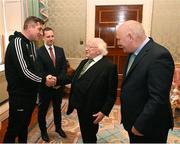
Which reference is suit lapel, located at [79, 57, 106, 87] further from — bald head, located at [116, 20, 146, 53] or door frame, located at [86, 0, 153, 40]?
door frame, located at [86, 0, 153, 40]

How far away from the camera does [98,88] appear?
189cm

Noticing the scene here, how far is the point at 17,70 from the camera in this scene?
1.92 meters

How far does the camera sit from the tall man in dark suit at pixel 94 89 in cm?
188

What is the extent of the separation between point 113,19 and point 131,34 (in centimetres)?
377

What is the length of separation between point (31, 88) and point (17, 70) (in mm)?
220

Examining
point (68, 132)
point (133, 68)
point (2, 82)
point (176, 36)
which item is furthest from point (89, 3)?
point (133, 68)

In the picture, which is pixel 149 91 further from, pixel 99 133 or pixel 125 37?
pixel 99 133

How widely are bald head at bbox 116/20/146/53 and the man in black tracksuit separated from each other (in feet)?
3.05

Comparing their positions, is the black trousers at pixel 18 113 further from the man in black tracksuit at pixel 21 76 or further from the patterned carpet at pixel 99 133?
the patterned carpet at pixel 99 133

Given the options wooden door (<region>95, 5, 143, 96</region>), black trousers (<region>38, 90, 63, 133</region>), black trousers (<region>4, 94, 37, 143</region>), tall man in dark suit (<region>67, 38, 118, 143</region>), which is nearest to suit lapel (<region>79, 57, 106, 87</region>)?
tall man in dark suit (<region>67, 38, 118, 143</region>)

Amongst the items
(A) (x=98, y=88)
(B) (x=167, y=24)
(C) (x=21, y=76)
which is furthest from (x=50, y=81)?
(B) (x=167, y=24)

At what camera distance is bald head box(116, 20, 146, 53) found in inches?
53.7

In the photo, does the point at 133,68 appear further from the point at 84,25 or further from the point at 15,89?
the point at 84,25

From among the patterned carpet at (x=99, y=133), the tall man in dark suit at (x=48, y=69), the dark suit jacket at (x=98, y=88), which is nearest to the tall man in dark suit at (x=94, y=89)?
the dark suit jacket at (x=98, y=88)
